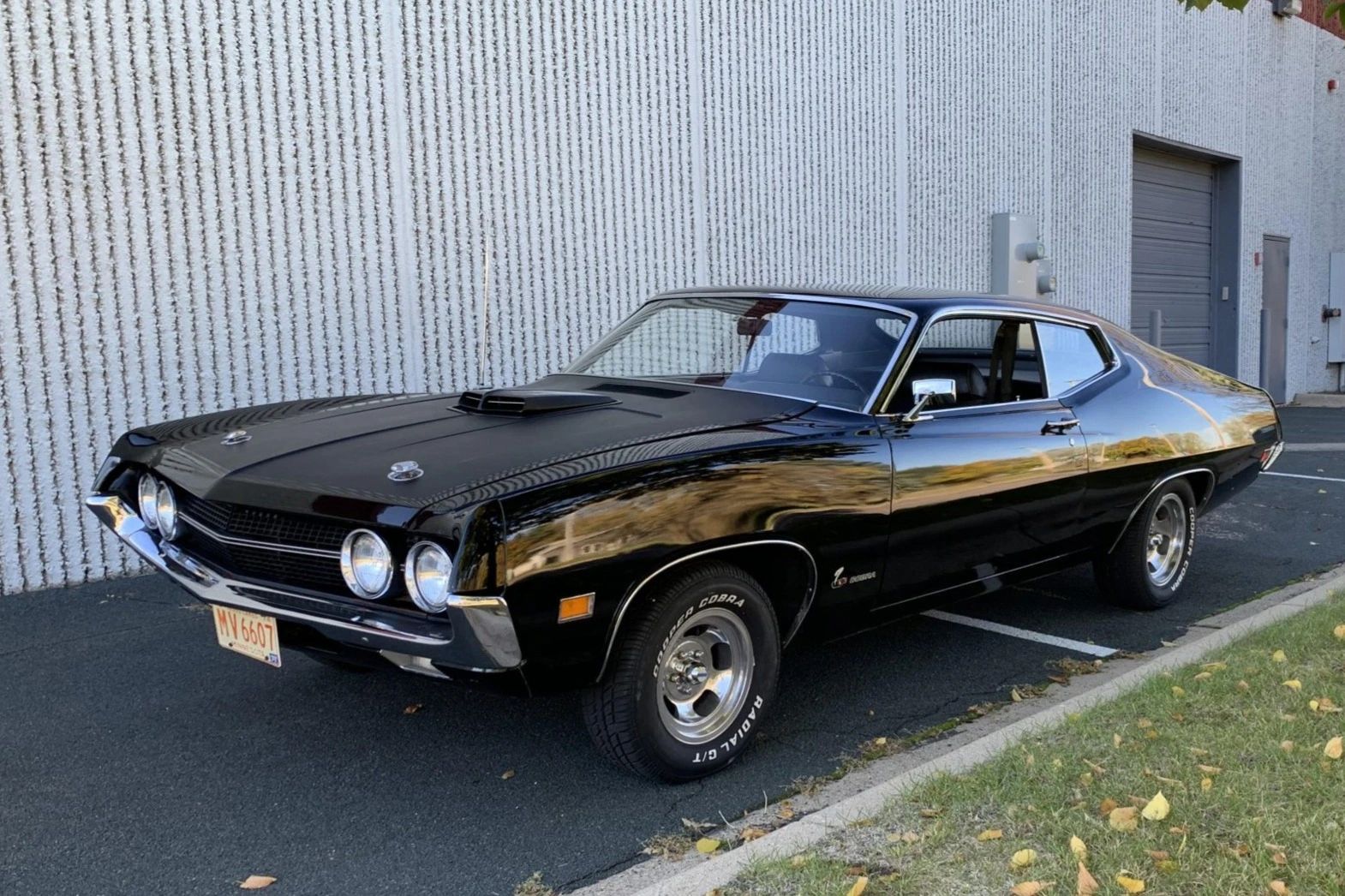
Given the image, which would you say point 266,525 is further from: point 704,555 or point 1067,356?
point 1067,356

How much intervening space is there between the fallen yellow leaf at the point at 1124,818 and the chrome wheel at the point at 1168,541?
2906 millimetres

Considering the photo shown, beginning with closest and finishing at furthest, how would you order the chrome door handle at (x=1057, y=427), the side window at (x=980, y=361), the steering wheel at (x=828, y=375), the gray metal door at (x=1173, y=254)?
the steering wheel at (x=828, y=375) < the side window at (x=980, y=361) < the chrome door handle at (x=1057, y=427) < the gray metal door at (x=1173, y=254)

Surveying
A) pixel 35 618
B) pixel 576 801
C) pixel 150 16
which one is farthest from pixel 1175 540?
pixel 150 16

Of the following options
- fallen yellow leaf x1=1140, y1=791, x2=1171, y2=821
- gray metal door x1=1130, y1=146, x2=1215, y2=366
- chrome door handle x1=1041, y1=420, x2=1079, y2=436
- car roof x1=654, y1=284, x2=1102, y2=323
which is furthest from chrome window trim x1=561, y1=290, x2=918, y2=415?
gray metal door x1=1130, y1=146, x2=1215, y2=366

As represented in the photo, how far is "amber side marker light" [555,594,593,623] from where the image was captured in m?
3.08

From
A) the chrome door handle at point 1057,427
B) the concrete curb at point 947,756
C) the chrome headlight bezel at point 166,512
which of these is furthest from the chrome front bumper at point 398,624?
the chrome door handle at point 1057,427

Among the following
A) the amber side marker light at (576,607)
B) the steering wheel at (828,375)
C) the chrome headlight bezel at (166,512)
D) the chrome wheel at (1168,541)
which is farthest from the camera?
the chrome wheel at (1168,541)

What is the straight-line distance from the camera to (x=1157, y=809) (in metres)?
3.04

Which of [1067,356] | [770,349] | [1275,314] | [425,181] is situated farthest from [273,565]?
[1275,314]

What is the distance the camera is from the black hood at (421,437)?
3.31 m

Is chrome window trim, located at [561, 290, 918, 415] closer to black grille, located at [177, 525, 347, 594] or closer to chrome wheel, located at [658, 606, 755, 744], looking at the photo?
chrome wheel, located at [658, 606, 755, 744]

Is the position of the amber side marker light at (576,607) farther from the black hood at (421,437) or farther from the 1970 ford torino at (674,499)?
the black hood at (421,437)

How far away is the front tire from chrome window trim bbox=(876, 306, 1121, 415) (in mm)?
1056

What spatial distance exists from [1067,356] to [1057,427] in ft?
1.73
